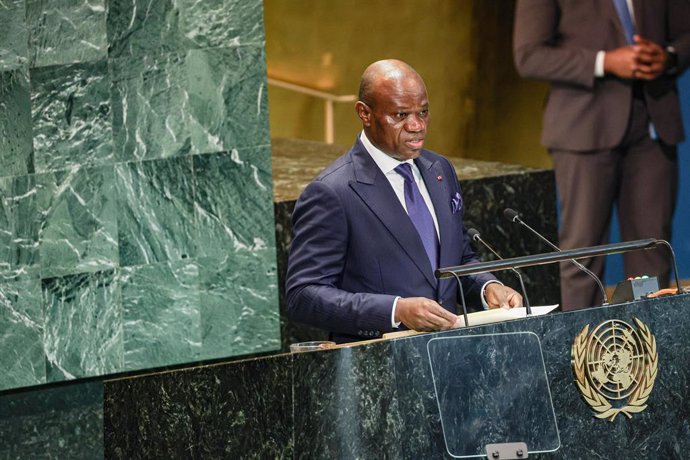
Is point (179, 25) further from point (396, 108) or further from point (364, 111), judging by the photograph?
point (396, 108)

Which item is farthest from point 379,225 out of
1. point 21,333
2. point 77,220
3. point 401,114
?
point 21,333

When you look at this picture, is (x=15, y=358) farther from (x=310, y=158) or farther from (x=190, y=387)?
(x=310, y=158)

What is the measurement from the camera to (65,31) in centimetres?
600

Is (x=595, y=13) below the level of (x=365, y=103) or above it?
above

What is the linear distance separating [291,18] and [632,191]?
83.0 inches

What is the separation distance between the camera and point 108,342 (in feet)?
20.2

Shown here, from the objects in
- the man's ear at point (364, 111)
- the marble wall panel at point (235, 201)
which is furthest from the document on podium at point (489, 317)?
the marble wall panel at point (235, 201)

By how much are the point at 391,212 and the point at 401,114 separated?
1.06 ft

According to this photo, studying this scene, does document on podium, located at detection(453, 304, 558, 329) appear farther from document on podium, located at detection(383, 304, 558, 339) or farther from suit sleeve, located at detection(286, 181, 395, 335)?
suit sleeve, located at detection(286, 181, 395, 335)

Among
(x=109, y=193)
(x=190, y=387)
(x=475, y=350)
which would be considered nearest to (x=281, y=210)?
(x=109, y=193)

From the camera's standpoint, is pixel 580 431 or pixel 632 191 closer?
pixel 580 431

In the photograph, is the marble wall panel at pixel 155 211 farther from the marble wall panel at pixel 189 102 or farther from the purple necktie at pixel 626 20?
the purple necktie at pixel 626 20

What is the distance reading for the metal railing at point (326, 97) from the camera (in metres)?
7.61

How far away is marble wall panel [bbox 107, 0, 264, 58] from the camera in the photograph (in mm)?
6094
